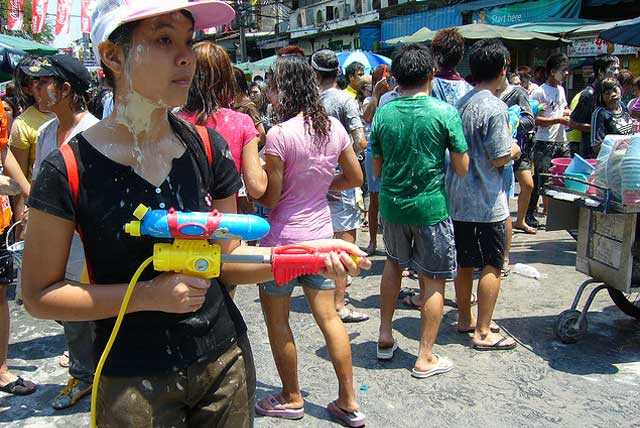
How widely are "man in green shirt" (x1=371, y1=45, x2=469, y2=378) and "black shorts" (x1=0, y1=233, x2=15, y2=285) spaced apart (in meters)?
2.30

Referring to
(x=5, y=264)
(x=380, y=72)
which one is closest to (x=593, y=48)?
(x=380, y=72)

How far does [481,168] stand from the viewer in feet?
12.6

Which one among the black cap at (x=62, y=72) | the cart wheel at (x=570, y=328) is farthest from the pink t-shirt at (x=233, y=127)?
the cart wheel at (x=570, y=328)

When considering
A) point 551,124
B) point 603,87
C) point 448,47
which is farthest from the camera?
point 551,124

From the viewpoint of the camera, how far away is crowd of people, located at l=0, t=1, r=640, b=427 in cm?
144

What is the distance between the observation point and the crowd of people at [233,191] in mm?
1436

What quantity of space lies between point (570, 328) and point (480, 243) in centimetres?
86

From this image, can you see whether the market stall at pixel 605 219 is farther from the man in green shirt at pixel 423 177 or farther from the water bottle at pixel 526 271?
the water bottle at pixel 526 271

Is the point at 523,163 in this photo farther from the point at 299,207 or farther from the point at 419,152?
the point at 299,207

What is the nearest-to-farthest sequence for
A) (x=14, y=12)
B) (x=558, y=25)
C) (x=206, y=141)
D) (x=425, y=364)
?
(x=206, y=141) < (x=425, y=364) < (x=558, y=25) < (x=14, y=12)

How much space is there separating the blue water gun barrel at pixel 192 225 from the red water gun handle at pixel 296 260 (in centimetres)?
11

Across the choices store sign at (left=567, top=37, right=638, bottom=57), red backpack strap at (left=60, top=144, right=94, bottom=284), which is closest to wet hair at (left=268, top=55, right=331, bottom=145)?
red backpack strap at (left=60, top=144, right=94, bottom=284)

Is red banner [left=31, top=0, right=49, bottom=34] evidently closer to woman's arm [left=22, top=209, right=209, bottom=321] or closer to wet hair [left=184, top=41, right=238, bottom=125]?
wet hair [left=184, top=41, right=238, bottom=125]

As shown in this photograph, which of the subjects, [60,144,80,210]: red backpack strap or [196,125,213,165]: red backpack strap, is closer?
[60,144,80,210]: red backpack strap
